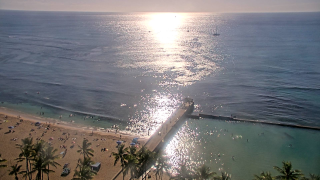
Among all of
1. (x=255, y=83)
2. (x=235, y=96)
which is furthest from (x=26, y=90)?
(x=255, y=83)

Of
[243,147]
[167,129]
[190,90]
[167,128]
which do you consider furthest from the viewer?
[190,90]

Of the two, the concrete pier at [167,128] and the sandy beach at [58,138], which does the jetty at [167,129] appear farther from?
the sandy beach at [58,138]

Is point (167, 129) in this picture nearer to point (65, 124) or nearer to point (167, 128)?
point (167, 128)

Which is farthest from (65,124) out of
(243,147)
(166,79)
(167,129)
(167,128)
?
(166,79)

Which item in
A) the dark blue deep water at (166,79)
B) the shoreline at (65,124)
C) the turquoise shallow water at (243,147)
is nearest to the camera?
the turquoise shallow water at (243,147)

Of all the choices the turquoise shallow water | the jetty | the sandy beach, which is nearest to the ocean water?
the turquoise shallow water

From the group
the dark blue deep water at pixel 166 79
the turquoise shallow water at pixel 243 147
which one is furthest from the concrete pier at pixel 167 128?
the dark blue deep water at pixel 166 79

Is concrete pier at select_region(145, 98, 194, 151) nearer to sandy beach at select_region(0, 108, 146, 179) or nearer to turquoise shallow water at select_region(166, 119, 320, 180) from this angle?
turquoise shallow water at select_region(166, 119, 320, 180)

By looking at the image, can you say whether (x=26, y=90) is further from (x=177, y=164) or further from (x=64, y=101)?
(x=177, y=164)
